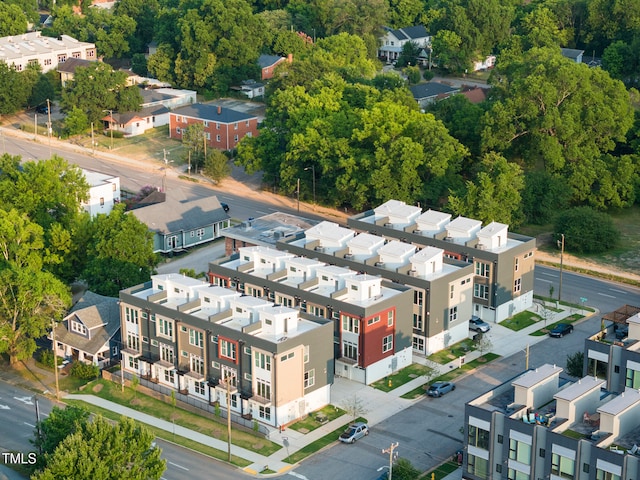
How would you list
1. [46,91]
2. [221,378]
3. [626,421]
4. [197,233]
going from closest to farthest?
[626,421]
[221,378]
[197,233]
[46,91]

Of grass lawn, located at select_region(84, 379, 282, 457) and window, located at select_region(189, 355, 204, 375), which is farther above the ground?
window, located at select_region(189, 355, 204, 375)

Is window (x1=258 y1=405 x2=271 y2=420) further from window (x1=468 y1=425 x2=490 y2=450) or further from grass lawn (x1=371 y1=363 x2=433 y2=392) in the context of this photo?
window (x1=468 y1=425 x2=490 y2=450)

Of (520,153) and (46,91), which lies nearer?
(520,153)

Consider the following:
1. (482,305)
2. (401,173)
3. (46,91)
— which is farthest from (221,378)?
(46,91)

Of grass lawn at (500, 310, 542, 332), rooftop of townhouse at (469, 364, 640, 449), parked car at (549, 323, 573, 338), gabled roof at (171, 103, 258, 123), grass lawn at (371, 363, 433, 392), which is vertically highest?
gabled roof at (171, 103, 258, 123)

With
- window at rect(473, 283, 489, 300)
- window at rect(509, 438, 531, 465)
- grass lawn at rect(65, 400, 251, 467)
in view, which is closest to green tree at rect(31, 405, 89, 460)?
grass lawn at rect(65, 400, 251, 467)

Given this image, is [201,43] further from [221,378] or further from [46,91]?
[221,378]

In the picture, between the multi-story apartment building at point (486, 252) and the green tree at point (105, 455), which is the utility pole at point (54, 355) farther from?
the multi-story apartment building at point (486, 252)
